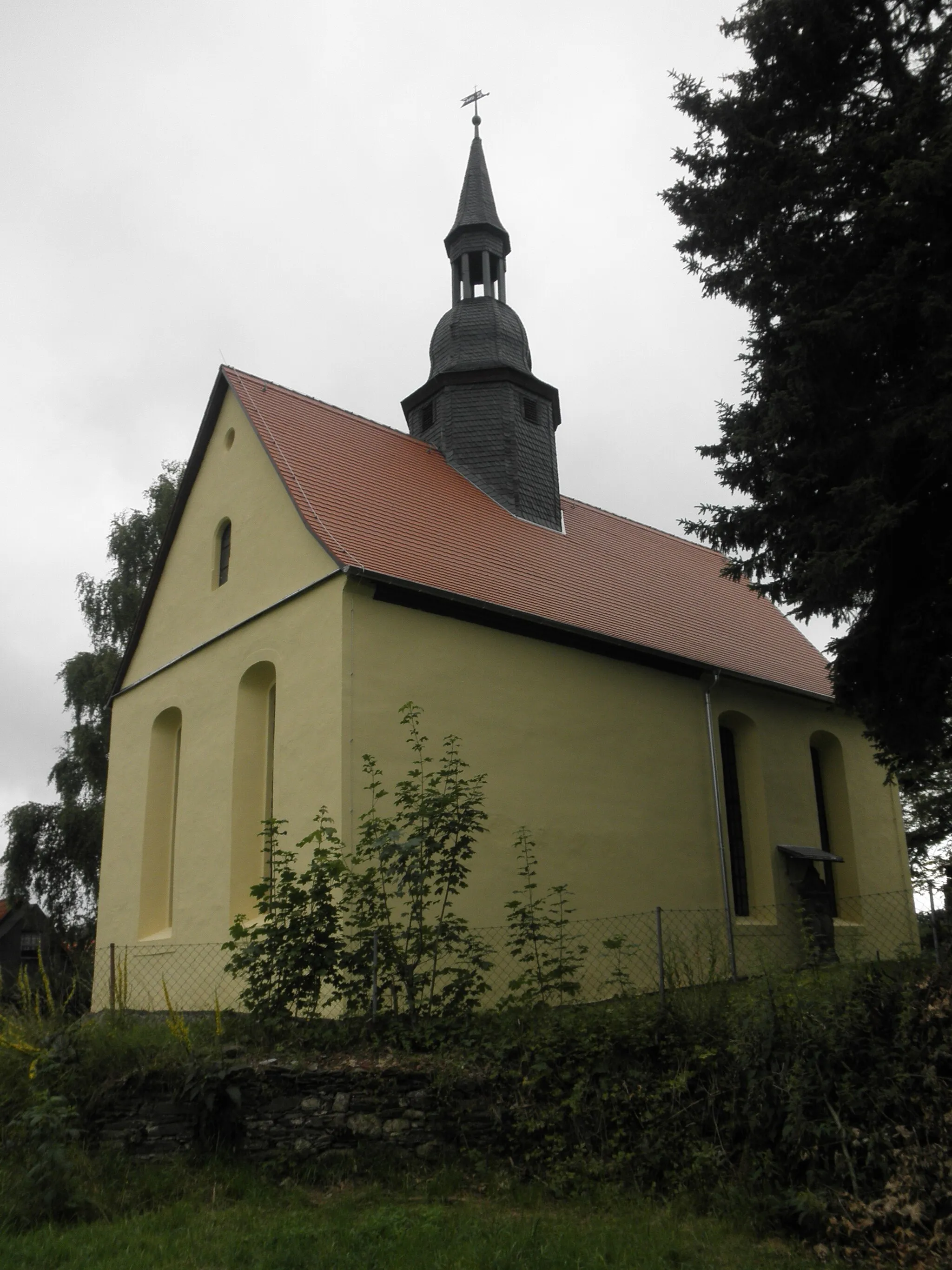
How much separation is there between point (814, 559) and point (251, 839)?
724cm

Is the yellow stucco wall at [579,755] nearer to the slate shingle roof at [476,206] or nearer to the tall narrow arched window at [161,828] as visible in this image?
the tall narrow arched window at [161,828]

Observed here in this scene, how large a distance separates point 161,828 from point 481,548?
5.71 m

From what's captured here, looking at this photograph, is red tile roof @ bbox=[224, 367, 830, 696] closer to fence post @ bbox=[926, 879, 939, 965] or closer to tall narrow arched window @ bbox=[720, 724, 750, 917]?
tall narrow arched window @ bbox=[720, 724, 750, 917]

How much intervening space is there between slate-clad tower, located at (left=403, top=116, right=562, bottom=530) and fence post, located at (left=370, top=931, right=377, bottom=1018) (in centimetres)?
975

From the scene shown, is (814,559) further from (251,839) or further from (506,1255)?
(251,839)

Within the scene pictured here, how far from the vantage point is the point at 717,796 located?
15.3m

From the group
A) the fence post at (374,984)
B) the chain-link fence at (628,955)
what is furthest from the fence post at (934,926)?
the fence post at (374,984)

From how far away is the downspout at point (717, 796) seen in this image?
14539 millimetres

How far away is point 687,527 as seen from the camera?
1073 cm

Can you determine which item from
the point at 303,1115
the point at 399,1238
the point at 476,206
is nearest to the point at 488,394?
the point at 476,206

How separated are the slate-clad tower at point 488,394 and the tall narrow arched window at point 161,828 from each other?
604cm

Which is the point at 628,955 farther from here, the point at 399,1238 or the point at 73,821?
the point at 73,821

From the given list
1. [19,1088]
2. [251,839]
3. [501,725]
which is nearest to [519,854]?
[501,725]

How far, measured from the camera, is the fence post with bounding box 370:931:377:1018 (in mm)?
8406
